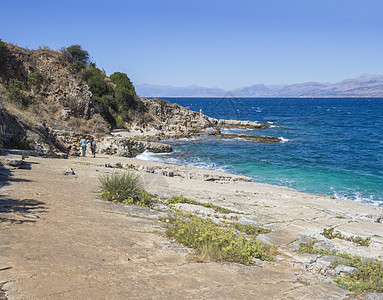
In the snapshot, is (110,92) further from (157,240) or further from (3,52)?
(157,240)

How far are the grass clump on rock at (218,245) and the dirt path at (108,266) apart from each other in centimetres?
32

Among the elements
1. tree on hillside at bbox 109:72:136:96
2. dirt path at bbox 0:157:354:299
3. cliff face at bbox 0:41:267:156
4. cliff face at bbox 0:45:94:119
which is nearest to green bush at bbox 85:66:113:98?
cliff face at bbox 0:41:267:156

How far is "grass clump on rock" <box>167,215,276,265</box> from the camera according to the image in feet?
23.6

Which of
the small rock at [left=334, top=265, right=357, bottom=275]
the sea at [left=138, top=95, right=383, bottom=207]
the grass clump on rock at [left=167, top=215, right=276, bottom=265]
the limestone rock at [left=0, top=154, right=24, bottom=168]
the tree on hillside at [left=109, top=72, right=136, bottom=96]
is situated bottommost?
the sea at [left=138, top=95, right=383, bottom=207]

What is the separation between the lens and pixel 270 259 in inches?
309

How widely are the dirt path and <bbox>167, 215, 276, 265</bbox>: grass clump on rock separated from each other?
32cm

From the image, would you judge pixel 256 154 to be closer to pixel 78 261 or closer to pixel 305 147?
pixel 305 147

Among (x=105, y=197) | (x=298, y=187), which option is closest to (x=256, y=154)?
(x=298, y=187)

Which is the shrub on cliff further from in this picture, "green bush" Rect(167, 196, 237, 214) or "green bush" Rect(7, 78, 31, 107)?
"green bush" Rect(167, 196, 237, 214)

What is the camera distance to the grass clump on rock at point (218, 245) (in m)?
7.20

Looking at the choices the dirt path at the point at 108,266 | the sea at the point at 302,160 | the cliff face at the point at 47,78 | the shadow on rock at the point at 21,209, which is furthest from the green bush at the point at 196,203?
the cliff face at the point at 47,78

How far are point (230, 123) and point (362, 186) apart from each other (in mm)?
46674

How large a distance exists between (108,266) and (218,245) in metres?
2.77

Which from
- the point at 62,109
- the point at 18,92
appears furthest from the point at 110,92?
the point at 18,92
